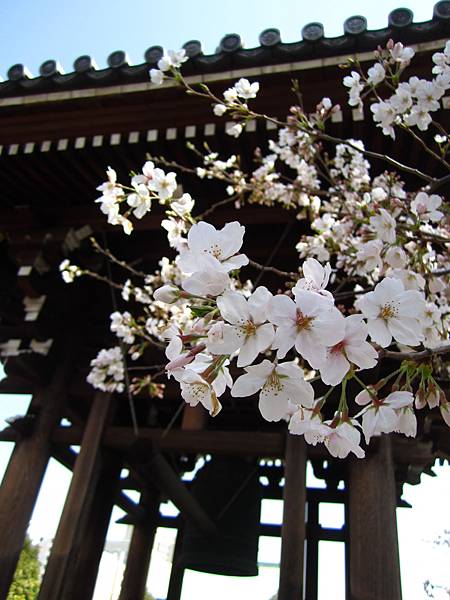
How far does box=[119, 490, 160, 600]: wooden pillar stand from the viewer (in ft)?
18.5

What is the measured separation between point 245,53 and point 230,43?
12cm

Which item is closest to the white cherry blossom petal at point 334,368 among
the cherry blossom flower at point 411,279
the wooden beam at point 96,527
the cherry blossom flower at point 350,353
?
the cherry blossom flower at point 350,353

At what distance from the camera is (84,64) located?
308 cm

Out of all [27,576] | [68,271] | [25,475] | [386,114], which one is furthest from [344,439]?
[27,576]

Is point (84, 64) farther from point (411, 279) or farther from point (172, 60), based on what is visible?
point (411, 279)

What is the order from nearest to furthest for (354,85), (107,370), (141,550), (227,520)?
(354,85) → (107,370) → (227,520) → (141,550)

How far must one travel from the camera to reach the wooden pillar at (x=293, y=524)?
276 centimetres

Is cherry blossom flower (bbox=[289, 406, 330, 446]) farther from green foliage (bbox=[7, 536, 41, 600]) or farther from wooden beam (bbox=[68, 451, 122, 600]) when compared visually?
green foliage (bbox=[7, 536, 41, 600])

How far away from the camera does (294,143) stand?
9.12 feet

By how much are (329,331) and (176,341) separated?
1.03 feet

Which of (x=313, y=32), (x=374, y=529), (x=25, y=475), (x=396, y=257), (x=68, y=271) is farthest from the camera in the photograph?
(x=25, y=475)

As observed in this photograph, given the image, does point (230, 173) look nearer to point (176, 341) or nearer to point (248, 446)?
point (248, 446)

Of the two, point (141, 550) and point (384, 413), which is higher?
point (141, 550)

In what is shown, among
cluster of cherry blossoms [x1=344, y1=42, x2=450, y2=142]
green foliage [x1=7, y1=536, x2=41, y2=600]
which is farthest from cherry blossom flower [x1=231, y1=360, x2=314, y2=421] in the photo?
green foliage [x1=7, y1=536, x2=41, y2=600]
